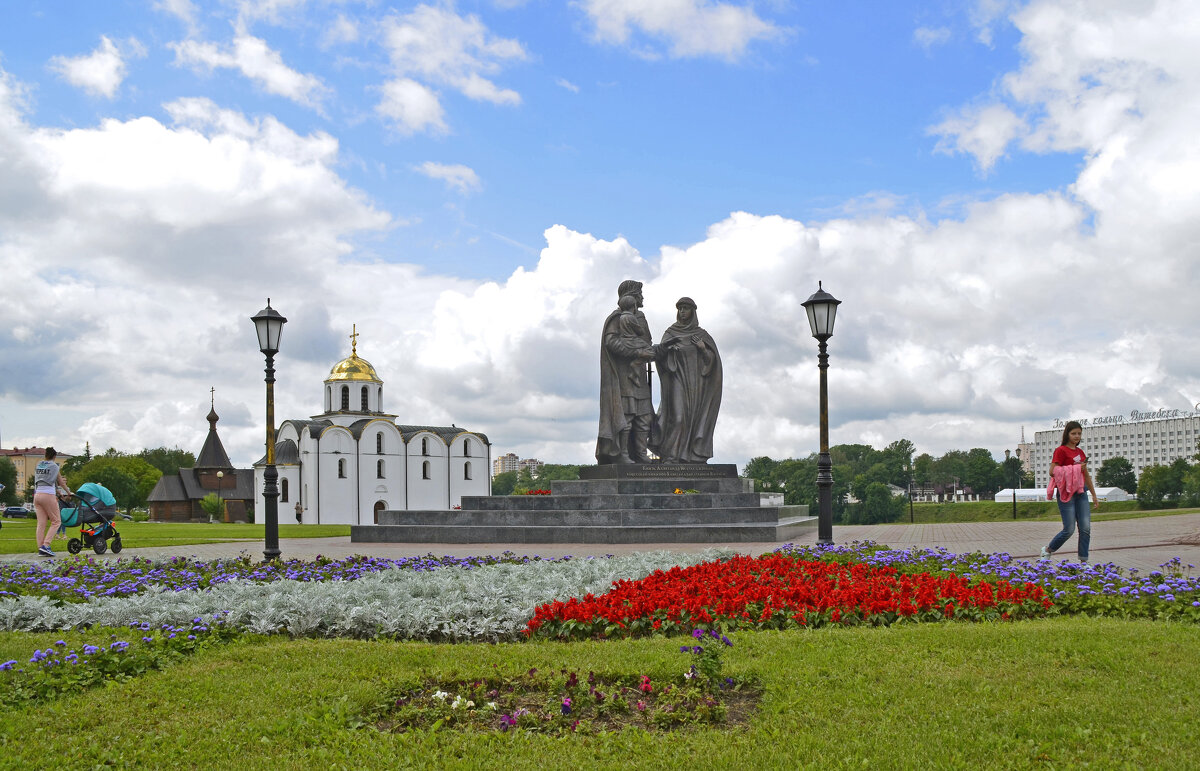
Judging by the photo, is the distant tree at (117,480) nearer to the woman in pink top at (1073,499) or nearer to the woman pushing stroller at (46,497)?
the woman pushing stroller at (46,497)

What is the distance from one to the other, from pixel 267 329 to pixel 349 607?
7125mm

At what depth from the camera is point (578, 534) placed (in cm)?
1591

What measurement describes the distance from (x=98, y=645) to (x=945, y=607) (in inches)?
228

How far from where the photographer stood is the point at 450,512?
56.8 ft

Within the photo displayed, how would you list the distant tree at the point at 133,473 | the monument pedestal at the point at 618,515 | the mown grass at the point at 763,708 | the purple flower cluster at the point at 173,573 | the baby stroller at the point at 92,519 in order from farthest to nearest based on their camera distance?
the distant tree at the point at 133,473, the monument pedestal at the point at 618,515, the baby stroller at the point at 92,519, the purple flower cluster at the point at 173,573, the mown grass at the point at 763,708

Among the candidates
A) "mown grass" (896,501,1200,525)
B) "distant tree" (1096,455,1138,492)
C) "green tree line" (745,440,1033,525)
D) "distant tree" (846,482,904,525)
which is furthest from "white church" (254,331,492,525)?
"distant tree" (1096,455,1138,492)

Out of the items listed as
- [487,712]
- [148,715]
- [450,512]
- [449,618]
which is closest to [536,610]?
[449,618]

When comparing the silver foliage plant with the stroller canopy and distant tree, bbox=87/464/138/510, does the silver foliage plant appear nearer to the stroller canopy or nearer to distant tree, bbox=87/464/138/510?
the stroller canopy

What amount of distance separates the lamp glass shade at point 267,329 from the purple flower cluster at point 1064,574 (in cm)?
750

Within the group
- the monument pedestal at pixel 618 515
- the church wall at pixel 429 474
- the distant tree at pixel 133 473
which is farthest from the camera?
the distant tree at pixel 133 473

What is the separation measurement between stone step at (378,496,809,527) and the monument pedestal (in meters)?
0.02

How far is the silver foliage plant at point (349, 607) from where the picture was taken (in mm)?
6938

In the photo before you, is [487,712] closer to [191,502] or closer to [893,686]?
[893,686]

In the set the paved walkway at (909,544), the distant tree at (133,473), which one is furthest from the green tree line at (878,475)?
the paved walkway at (909,544)
